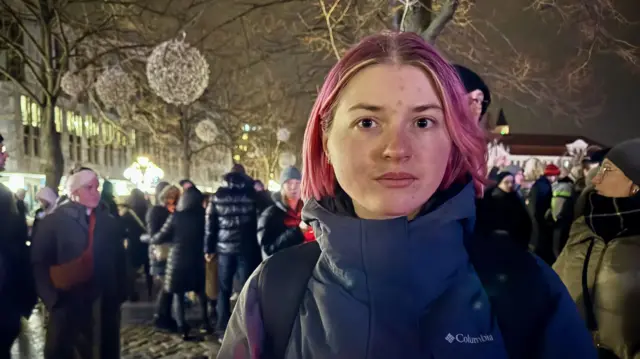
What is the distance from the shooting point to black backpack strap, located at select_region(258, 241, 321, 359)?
1343 mm

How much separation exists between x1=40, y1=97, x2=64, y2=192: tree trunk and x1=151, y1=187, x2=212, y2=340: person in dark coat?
5874 mm

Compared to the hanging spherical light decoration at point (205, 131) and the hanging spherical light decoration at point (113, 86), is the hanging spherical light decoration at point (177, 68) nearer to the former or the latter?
the hanging spherical light decoration at point (113, 86)

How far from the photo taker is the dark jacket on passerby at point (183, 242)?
22.6ft

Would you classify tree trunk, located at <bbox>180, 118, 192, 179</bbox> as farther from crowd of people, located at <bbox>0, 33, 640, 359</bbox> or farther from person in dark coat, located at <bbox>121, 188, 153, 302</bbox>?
crowd of people, located at <bbox>0, 33, 640, 359</bbox>

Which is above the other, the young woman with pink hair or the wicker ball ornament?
the wicker ball ornament

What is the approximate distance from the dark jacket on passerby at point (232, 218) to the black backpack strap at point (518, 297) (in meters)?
5.87

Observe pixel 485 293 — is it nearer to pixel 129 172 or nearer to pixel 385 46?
pixel 385 46

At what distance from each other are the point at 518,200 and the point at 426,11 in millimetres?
2396

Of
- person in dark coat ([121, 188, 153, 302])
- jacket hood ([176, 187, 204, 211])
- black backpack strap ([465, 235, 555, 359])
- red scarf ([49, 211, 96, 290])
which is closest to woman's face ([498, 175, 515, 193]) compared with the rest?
jacket hood ([176, 187, 204, 211])

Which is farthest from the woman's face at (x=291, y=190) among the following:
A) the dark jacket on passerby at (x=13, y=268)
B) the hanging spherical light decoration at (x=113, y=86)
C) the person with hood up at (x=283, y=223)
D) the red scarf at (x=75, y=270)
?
the hanging spherical light decoration at (x=113, y=86)

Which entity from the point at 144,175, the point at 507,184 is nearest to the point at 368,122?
the point at 507,184

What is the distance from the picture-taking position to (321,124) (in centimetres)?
142

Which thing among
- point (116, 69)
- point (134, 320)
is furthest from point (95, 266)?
point (116, 69)

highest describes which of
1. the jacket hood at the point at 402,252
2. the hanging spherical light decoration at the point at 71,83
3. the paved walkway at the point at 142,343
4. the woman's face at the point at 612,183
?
the hanging spherical light decoration at the point at 71,83
